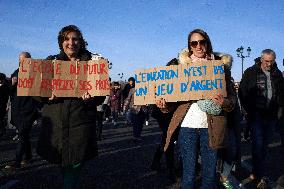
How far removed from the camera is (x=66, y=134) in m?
4.12

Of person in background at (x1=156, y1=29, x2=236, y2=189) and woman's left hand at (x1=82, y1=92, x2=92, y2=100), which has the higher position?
woman's left hand at (x1=82, y1=92, x2=92, y2=100)

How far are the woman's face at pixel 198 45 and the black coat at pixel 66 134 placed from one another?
3.98ft

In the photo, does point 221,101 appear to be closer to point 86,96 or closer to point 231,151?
point 86,96

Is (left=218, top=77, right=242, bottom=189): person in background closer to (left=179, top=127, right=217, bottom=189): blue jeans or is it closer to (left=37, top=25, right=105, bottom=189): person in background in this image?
(left=179, top=127, right=217, bottom=189): blue jeans

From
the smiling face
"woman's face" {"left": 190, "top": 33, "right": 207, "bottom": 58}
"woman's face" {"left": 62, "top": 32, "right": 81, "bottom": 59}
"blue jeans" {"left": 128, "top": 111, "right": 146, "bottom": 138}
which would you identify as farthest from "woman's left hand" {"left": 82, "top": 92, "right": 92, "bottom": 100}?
"blue jeans" {"left": 128, "top": 111, "right": 146, "bottom": 138}

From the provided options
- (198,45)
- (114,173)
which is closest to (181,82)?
(198,45)

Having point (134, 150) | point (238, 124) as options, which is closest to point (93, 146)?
point (238, 124)

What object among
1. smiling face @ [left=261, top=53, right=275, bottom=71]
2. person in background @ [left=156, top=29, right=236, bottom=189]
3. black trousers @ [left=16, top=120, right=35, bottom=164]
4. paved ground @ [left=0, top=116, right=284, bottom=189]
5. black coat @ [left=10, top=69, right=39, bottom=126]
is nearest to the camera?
person in background @ [left=156, top=29, right=236, bottom=189]

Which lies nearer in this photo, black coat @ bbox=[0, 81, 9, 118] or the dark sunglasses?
the dark sunglasses

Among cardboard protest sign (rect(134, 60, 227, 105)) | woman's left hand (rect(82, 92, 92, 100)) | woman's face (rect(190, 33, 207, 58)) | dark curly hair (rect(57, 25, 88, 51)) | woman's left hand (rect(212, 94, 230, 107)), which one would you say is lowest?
woman's left hand (rect(212, 94, 230, 107))

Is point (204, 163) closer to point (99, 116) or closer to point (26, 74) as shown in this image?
point (26, 74)

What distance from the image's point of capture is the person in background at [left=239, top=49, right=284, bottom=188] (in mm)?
6711

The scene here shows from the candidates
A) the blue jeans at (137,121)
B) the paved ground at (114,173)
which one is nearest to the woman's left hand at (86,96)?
the paved ground at (114,173)

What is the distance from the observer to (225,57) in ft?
15.5
